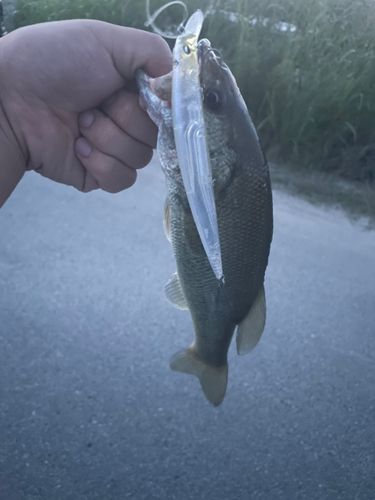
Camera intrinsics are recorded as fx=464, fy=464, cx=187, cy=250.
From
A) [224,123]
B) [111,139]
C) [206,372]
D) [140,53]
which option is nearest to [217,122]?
[224,123]

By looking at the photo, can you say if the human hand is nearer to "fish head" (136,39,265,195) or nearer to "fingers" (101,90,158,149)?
"fingers" (101,90,158,149)

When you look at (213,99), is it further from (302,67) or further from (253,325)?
(302,67)

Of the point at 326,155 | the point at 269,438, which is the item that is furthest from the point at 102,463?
the point at 326,155

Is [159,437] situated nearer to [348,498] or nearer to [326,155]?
[348,498]

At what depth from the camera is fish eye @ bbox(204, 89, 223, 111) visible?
91 centimetres

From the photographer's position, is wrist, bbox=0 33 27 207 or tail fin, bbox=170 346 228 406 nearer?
tail fin, bbox=170 346 228 406

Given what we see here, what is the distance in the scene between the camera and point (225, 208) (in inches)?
38.9

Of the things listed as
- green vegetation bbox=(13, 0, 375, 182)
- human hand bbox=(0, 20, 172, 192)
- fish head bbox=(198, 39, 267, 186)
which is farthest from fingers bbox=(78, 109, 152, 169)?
green vegetation bbox=(13, 0, 375, 182)

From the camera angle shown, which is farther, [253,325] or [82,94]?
[82,94]

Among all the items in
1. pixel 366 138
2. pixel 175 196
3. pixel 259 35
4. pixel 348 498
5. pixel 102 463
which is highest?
pixel 175 196

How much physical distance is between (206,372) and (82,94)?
92 centimetres

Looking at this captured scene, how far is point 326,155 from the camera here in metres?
3.98

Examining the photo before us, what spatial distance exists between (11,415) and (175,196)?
4.74 ft

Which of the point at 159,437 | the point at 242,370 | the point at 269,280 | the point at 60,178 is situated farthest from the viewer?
the point at 269,280
